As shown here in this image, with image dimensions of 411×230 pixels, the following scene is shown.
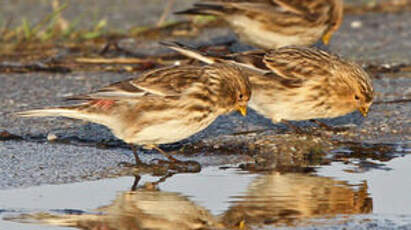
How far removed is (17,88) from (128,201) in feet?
12.9

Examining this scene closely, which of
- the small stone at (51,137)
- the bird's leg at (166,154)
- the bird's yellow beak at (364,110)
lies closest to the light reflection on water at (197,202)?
the bird's leg at (166,154)

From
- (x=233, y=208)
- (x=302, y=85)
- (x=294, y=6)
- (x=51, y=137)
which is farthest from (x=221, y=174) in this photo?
(x=294, y=6)

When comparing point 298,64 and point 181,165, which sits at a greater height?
point 298,64

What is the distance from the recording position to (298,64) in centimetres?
763

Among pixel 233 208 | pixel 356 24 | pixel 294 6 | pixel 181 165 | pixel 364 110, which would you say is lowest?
pixel 233 208

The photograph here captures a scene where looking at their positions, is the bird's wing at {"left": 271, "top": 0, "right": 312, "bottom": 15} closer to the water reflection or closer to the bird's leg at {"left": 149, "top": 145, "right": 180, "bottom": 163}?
the bird's leg at {"left": 149, "top": 145, "right": 180, "bottom": 163}

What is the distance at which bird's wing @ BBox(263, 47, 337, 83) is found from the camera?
7562 mm

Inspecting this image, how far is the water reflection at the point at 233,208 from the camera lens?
4711 mm

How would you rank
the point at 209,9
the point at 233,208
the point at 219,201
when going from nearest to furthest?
1. the point at 233,208
2. the point at 219,201
3. the point at 209,9

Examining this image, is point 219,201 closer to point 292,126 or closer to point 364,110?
point 292,126

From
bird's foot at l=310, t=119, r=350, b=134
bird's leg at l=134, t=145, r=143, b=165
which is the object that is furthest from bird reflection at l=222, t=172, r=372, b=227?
bird's foot at l=310, t=119, r=350, b=134

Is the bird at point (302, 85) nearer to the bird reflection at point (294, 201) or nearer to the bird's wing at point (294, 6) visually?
the bird reflection at point (294, 201)

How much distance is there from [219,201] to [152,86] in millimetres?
1505

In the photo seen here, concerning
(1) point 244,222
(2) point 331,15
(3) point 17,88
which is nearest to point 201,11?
(2) point 331,15
